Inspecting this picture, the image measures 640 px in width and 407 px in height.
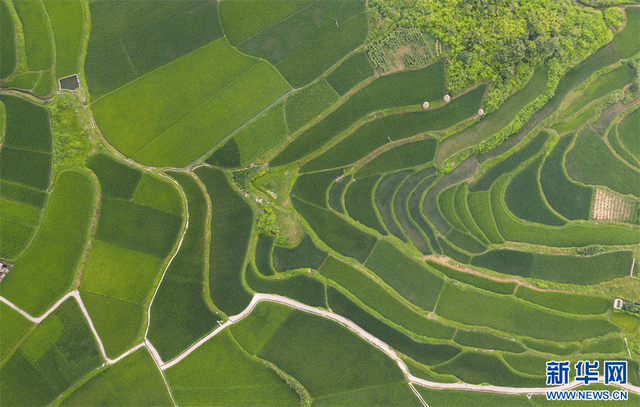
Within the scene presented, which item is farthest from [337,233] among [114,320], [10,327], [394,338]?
[10,327]

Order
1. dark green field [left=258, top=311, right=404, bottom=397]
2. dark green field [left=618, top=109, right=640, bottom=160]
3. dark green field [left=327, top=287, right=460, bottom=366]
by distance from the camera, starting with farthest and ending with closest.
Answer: dark green field [left=618, top=109, right=640, bottom=160] < dark green field [left=327, top=287, right=460, bottom=366] < dark green field [left=258, top=311, right=404, bottom=397]

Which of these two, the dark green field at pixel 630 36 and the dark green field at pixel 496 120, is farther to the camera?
the dark green field at pixel 630 36

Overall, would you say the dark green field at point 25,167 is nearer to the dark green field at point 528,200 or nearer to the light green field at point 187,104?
the light green field at point 187,104

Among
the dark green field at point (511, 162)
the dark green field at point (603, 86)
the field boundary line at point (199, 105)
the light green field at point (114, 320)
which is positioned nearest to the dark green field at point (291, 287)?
the light green field at point (114, 320)

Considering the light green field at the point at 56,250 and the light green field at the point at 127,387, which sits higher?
the light green field at the point at 56,250

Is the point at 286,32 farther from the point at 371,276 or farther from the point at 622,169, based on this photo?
the point at 622,169

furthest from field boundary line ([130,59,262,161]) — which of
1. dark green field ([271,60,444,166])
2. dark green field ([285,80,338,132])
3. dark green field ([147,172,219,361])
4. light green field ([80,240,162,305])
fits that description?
light green field ([80,240,162,305])

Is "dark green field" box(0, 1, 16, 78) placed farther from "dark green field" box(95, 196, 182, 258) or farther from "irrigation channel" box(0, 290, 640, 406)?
"irrigation channel" box(0, 290, 640, 406)

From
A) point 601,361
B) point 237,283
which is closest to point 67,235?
point 237,283
